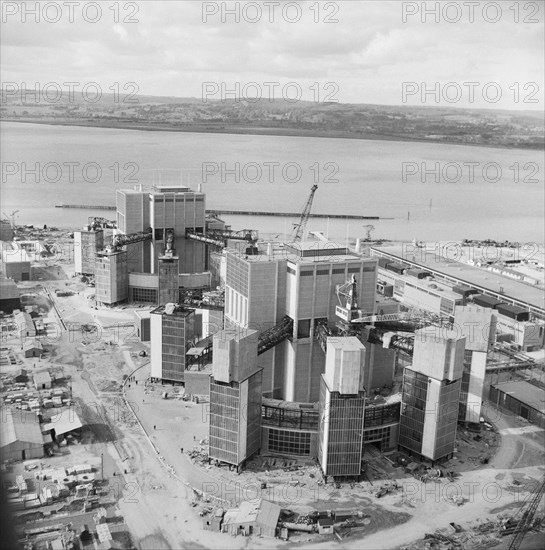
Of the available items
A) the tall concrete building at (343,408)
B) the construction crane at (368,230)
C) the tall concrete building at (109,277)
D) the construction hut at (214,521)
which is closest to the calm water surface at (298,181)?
the construction crane at (368,230)

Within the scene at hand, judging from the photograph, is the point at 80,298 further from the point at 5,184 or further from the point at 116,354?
the point at 5,184

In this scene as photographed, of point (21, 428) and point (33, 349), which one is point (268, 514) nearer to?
point (21, 428)

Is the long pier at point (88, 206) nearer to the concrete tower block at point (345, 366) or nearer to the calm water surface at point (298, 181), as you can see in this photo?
the calm water surface at point (298, 181)

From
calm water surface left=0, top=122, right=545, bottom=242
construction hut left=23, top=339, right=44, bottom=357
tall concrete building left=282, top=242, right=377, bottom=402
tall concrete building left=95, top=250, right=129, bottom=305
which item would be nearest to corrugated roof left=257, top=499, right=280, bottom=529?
tall concrete building left=282, top=242, right=377, bottom=402

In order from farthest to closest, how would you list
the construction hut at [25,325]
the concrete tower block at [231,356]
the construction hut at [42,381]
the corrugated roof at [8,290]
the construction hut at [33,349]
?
the corrugated roof at [8,290], the construction hut at [25,325], the construction hut at [33,349], the construction hut at [42,381], the concrete tower block at [231,356]

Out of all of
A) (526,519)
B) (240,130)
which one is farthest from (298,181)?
(526,519)
